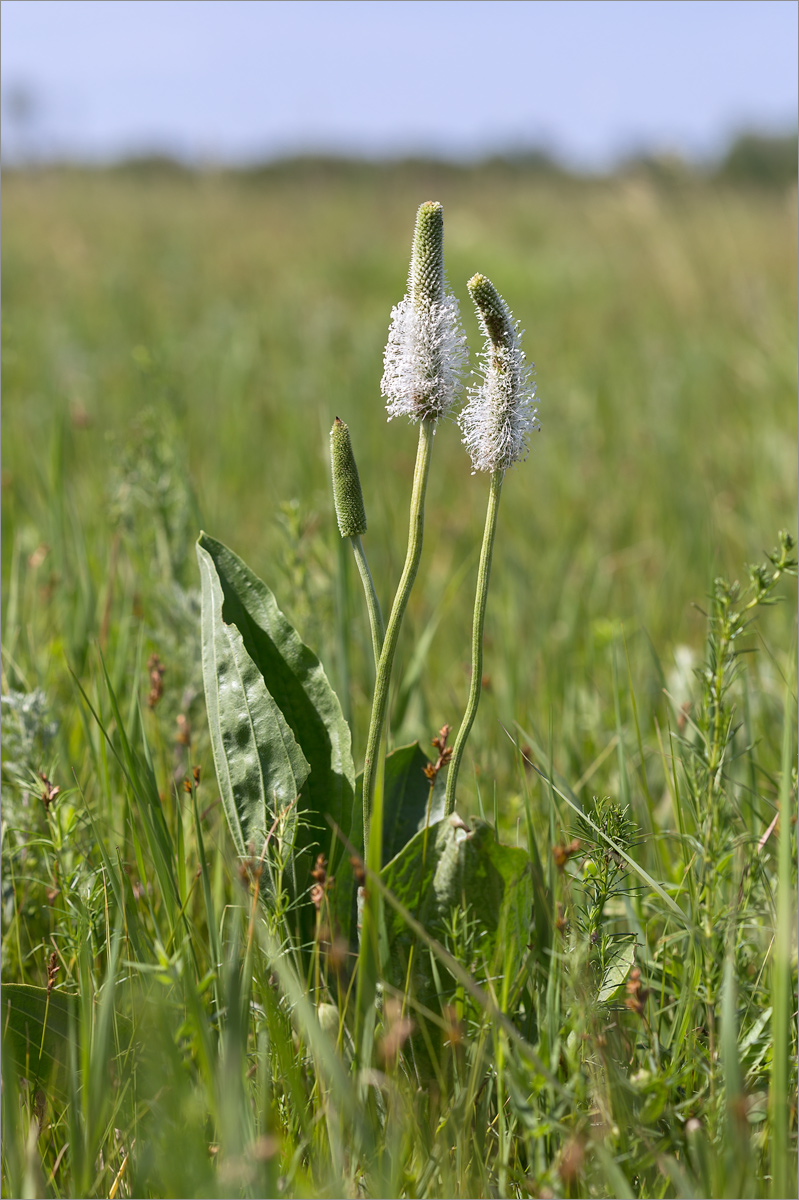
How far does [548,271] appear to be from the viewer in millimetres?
9812

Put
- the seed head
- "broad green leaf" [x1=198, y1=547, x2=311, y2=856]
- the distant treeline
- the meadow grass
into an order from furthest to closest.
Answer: the distant treeline
"broad green leaf" [x1=198, y1=547, x2=311, y2=856]
the seed head
the meadow grass

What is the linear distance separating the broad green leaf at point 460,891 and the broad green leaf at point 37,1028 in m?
0.41

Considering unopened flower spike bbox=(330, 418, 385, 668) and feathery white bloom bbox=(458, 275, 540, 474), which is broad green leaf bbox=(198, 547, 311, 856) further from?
feathery white bloom bbox=(458, 275, 540, 474)

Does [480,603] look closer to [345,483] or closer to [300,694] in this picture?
[345,483]

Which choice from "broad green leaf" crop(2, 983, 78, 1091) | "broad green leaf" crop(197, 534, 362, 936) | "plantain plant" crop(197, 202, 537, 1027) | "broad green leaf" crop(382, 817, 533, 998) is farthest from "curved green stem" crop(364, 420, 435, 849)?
"broad green leaf" crop(2, 983, 78, 1091)

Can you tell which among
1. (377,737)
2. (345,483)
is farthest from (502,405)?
(377,737)

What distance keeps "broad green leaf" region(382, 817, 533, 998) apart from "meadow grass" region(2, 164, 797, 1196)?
41mm

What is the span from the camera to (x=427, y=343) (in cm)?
105

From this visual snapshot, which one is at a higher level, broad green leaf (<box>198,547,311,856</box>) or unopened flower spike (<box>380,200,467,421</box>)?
unopened flower spike (<box>380,200,467,421</box>)

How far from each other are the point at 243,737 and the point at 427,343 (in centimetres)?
57

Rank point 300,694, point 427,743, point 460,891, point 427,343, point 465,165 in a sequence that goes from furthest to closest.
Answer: point 465,165
point 427,743
point 300,694
point 460,891
point 427,343

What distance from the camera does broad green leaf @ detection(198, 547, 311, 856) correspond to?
126cm

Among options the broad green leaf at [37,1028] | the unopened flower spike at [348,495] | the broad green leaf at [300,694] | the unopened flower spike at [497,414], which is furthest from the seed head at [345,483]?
the broad green leaf at [37,1028]

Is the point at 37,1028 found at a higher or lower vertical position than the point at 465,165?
lower
